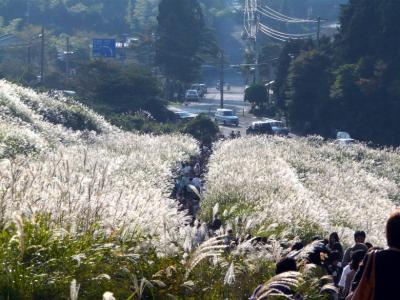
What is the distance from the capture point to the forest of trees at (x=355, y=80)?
60.8 m

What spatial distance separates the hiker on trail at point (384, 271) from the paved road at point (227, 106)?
60520 millimetres

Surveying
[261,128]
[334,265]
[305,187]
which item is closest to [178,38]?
[261,128]

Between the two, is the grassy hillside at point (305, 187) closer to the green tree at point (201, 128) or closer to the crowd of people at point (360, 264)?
the crowd of people at point (360, 264)

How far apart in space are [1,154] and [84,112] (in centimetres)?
2630

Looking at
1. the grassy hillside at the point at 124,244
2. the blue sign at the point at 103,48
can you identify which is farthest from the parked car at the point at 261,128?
the grassy hillside at the point at 124,244

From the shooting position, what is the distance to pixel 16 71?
82.4 m

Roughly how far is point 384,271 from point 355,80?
181ft

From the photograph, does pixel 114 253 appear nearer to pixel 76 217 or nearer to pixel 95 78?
pixel 76 217

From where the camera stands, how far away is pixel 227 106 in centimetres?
9312

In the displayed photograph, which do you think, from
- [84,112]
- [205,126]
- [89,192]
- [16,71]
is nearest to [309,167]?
[84,112]

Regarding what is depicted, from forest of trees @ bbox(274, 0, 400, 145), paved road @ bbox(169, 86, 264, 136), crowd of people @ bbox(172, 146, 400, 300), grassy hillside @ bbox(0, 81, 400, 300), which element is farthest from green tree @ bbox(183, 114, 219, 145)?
crowd of people @ bbox(172, 146, 400, 300)

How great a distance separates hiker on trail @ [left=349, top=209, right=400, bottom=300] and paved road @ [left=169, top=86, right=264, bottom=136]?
6052 centimetres

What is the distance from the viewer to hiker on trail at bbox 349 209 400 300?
7594 mm

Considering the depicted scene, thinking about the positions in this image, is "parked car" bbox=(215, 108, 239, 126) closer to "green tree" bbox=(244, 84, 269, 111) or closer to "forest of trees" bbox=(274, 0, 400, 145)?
"forest of trees" bbox=(274, 0, 400, 145)
